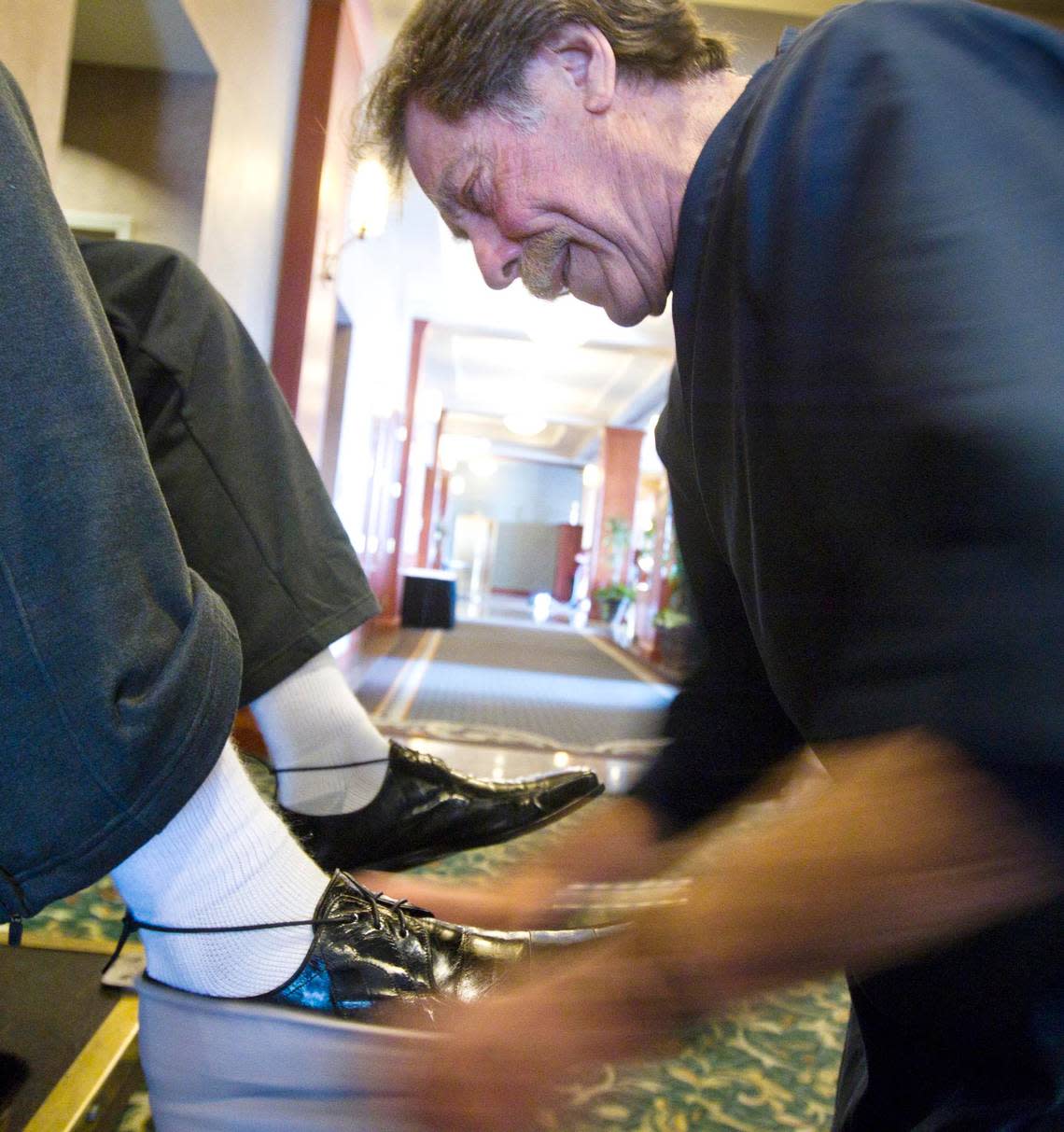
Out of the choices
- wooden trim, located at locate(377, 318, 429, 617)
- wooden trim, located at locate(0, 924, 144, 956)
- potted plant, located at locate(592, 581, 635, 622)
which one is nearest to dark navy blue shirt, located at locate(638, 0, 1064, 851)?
wooden trim, located at locate(0, 924, 144, 956)

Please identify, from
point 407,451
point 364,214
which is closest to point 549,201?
point 364,214

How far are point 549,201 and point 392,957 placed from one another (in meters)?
0.55

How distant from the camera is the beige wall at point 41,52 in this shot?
1182 millimetres

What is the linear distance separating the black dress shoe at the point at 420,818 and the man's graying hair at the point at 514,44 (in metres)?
0.68

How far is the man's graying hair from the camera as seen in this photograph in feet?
2.14

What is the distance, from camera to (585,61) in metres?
0.66

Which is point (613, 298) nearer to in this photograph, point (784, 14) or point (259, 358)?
point (259, 358)

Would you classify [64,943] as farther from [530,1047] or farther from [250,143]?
[250,143]

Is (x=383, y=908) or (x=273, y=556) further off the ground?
(x=273, y=556)

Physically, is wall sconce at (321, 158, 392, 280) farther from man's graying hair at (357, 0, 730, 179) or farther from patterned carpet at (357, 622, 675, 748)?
man's graying hair at (357, 0, 730, 179)

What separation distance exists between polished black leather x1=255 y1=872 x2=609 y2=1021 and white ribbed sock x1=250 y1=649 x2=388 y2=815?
366 mm

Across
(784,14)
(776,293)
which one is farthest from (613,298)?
Result: (784,14)

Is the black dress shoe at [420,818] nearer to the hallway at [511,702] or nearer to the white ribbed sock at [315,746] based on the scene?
the white ribbed sock at [315,746]

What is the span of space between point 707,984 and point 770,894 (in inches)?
1.7
